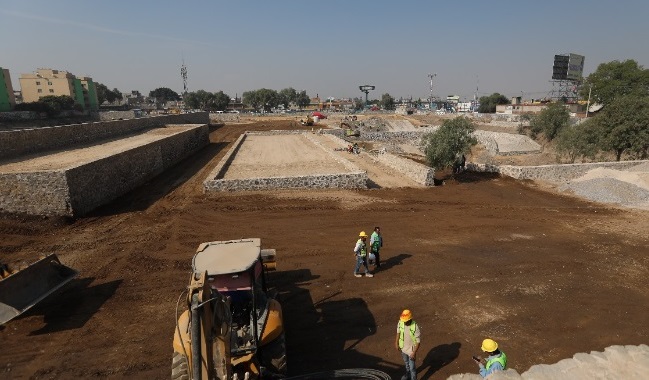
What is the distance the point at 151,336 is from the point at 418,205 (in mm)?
12969

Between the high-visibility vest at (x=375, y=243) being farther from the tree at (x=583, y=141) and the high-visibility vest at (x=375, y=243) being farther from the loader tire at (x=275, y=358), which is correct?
the tree at (x=583, y=141)

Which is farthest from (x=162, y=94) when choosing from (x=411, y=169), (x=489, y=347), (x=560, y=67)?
(x=489, y=347)

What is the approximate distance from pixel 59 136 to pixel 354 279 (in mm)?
23485

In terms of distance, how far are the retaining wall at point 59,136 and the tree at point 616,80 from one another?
243ft

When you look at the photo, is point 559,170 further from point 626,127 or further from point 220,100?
point 220,100

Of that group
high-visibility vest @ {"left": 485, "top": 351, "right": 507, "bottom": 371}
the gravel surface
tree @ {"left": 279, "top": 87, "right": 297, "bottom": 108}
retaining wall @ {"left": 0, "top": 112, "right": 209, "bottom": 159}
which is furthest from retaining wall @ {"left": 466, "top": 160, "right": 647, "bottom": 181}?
tree @ {"left": 279, "top": 87, "right": 297, "bottom": 108}

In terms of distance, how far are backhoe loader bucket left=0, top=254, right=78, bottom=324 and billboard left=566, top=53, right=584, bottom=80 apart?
4138 inches

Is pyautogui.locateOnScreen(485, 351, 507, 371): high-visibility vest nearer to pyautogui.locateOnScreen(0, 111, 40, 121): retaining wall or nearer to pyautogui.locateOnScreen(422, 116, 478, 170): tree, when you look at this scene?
pyautogui.locateOnScreen(422, 116, 478, 170): tree

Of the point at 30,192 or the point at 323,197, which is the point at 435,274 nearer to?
the point at 323,197

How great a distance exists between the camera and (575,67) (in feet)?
283

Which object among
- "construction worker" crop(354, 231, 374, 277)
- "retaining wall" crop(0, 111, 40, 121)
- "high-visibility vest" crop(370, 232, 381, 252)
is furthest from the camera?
"retaining wall" crop(0, 111, 40, 121)

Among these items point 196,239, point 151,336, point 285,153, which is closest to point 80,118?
point 285,153

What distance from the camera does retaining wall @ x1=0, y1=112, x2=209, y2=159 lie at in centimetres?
1906

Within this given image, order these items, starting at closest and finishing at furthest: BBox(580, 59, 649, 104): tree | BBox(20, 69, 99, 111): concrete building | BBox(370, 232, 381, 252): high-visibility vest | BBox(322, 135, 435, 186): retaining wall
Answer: BBox(370, 232, 381, 252): high-visibility vest < BBox(322, 135, 435, 186): retaining wall < BBox(580, 59, 649, 104): tree < BBox(20, 69, 99, 111): concrete building
